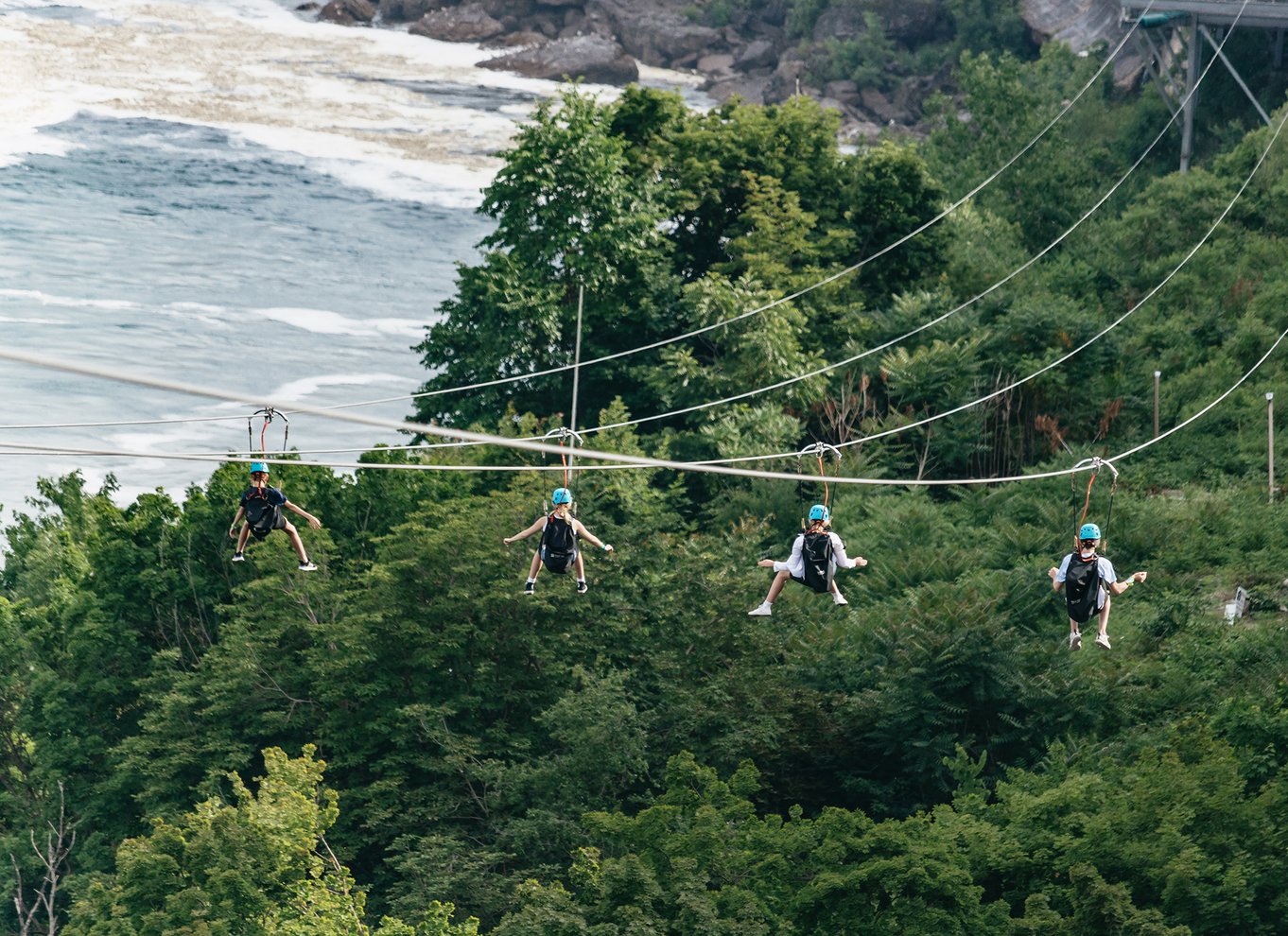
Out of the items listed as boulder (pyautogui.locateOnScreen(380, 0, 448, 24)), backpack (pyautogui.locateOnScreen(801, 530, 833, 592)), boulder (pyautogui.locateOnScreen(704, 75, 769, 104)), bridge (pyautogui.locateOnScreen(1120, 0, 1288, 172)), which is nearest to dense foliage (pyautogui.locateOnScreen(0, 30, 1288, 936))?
backpack (pyautogui.locateOnScreen(801, 530, 833, 592))

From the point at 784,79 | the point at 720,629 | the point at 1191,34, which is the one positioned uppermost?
the point at 784,79

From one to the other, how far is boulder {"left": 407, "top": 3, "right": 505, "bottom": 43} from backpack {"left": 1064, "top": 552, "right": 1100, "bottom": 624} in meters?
107

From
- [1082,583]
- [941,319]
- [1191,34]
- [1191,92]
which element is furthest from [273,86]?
[1082,583]

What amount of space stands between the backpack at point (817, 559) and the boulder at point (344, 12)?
10852 cm

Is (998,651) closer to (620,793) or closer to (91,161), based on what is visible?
(620,793)

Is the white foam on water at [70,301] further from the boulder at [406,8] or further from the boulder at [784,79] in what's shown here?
the boulder at [406,8]

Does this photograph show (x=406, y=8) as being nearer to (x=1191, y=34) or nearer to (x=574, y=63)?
(x=574, y=63)


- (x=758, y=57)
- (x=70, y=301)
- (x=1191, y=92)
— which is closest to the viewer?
(x=1191, y=92)

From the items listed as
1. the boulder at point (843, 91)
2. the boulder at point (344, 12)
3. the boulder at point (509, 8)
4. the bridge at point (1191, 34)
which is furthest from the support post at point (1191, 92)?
the boulder at point (344, 12)

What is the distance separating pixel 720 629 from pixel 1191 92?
38815mm

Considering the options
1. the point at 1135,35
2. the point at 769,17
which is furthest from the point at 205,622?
the point at 769,17

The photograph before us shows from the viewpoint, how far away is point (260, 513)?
70.4 feet

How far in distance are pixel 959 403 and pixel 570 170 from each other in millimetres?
11513

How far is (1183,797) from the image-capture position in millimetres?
26094
